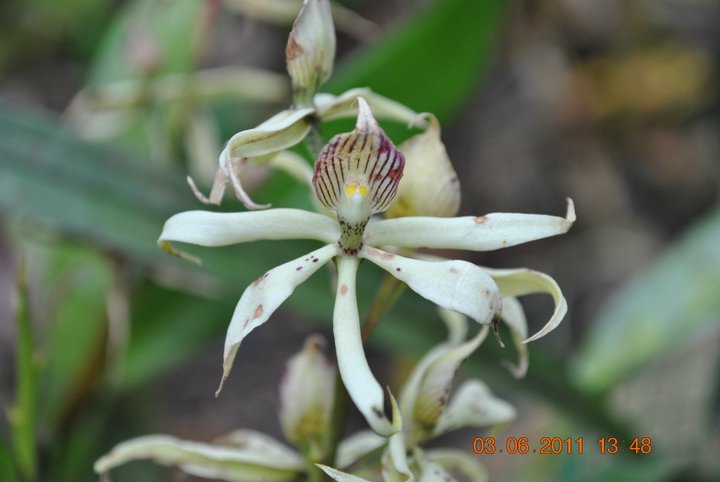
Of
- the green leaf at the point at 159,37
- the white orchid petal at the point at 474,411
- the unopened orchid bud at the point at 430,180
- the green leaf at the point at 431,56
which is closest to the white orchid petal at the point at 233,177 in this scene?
the unopened orchid bud at the point at 430,180

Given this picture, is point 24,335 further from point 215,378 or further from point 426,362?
point 215,378

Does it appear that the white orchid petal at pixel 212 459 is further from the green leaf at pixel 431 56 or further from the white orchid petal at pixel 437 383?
the green leaf at pixel 431 56

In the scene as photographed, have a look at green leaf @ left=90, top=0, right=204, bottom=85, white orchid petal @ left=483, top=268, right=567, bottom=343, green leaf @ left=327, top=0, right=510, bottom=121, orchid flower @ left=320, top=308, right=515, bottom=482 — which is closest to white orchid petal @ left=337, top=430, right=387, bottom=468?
orchid flower @ left=320, top=308, right=515, bottom=482

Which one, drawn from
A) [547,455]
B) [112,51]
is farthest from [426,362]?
[112,51]

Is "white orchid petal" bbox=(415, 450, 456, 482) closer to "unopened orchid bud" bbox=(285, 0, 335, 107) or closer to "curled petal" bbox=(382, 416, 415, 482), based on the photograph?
"curled petal" bbox=(382, 416, 415, 482)

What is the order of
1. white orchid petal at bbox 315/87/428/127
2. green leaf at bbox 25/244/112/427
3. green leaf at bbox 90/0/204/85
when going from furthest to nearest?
green leaf at bbox 90/0/204/85 → green leaf at bbox 25/244/112/427 → white orchid petal at bbox 315/87/428/127
